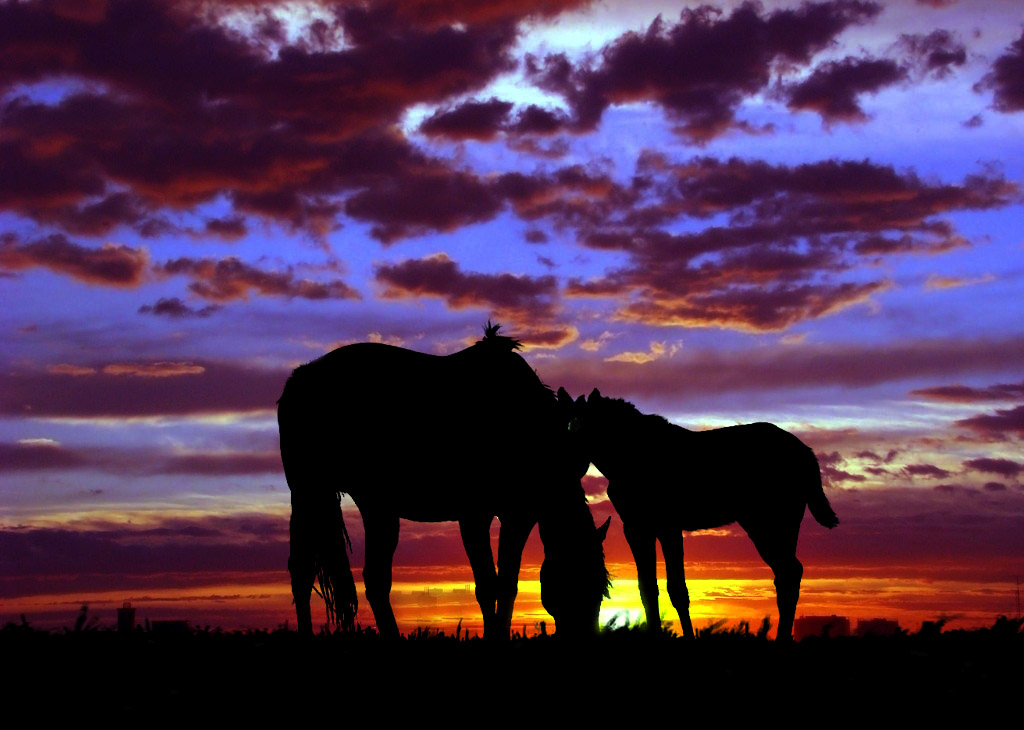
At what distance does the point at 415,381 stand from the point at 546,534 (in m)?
3.30

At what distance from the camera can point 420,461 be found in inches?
542

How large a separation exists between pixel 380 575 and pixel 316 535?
1534 millimetres

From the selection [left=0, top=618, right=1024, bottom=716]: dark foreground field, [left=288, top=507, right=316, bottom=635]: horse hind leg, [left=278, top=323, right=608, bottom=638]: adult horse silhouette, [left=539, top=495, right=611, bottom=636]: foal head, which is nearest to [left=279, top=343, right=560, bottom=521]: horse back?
[left=278, top=323, right=608, bottom=638]: adult horse silhouette

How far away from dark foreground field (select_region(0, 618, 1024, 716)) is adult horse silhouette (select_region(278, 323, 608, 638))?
245 centimetres

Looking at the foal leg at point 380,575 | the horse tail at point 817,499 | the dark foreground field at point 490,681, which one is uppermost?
the horse tail at point 817,499

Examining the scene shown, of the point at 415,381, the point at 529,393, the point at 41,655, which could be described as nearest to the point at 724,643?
the point at 529,393

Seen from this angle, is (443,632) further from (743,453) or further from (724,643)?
(743,453)

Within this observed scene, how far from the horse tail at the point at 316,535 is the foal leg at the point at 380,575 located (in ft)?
3.20

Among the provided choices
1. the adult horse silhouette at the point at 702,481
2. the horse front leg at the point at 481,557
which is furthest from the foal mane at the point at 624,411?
the horse front leg at the point at 481,557

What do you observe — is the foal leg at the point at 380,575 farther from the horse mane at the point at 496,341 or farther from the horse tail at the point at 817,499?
the horse tail at the point at 817,499

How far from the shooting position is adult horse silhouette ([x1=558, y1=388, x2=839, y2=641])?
720 inches

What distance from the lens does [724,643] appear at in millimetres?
11203

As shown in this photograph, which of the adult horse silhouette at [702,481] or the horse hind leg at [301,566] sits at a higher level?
the adult horse silhouette at [702,481]

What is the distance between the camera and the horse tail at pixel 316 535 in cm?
1409
